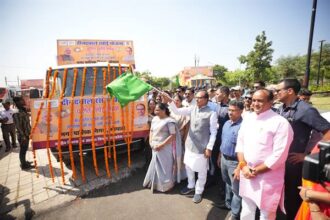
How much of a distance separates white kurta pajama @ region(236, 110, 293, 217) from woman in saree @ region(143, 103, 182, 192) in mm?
1590

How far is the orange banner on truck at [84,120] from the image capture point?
3.89 meters

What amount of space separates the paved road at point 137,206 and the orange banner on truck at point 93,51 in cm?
520

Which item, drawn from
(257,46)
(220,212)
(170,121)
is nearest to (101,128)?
(170,121)

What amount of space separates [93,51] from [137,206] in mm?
6036

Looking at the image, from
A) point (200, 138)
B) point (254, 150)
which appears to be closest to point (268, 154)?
point (254, 150)

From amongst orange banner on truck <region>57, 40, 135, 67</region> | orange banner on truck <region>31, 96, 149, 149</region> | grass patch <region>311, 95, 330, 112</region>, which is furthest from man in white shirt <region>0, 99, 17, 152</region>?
grass patch <region>311, 95, 330, 112</region>

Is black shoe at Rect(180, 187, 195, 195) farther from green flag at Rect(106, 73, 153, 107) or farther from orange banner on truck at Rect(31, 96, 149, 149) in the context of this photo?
green flag at Rect(106, 73, 153, 107)

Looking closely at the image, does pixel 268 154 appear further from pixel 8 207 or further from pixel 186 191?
pixel 8 207

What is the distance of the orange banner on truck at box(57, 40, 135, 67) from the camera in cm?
715

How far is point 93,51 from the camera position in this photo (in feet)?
24.3

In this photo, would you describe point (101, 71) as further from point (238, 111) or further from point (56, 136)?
point (238, 111)

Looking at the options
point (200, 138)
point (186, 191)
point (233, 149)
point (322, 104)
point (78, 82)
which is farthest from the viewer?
point (322, 104)

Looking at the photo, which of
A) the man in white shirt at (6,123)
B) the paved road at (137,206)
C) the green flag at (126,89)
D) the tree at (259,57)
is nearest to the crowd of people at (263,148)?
the paved road at (137,206)

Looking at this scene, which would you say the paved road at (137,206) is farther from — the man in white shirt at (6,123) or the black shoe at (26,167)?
the man in white shirt at (6,123)
